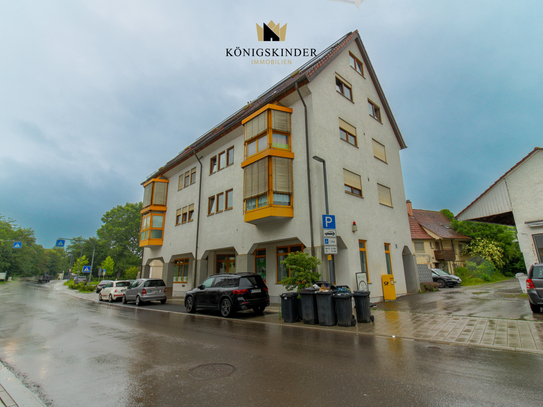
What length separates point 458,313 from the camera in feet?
34.2

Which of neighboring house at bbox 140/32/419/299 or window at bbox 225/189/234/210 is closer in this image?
neighboring house at bbox 140/32/419/299

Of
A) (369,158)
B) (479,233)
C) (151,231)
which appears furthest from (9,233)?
(479,233)

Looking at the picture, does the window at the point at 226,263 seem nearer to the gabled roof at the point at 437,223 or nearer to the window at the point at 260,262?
the window at the point at 260,262

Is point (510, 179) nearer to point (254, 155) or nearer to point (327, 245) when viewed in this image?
point (327, 245)

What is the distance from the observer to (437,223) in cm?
4053

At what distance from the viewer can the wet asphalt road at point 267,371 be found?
3.74 m

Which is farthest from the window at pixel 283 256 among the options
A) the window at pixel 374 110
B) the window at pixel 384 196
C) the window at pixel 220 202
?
the window at pixel 374 110

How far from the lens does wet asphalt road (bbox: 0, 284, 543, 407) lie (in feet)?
12.3

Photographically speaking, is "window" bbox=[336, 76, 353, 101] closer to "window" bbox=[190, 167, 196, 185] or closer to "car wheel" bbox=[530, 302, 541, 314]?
"window" bbox=[190, 167, 196, 185]

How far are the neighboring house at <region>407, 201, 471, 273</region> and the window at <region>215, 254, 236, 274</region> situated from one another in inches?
922

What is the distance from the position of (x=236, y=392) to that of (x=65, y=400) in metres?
2.28

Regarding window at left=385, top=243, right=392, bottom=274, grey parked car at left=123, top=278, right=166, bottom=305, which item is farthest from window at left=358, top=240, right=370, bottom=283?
grey parked car at left=123, top=278, right=166, bottom=305

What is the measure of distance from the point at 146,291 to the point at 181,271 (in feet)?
20.4

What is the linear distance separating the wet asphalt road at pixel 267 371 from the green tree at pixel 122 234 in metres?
54.2
